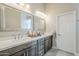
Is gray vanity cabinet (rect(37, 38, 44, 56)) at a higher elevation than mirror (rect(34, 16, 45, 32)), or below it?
below

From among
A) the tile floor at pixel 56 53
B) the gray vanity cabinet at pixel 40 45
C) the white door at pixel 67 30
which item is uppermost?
the white door at pixel 67 30

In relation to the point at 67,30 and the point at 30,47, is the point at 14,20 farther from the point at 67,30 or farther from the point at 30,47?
the point at 67,30

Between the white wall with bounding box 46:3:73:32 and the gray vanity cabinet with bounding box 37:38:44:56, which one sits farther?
the gray vanity cabinet with bounding box 37:38:44:56

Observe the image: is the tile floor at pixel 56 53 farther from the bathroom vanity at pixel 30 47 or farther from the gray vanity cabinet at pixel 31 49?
the gray vanity cabinet at pixel 31 49

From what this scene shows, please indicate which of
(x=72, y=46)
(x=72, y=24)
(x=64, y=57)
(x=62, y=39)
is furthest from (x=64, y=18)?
(x=64, y=57)

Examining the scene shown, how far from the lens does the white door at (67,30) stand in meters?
1.93

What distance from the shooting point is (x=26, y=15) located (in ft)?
7.36

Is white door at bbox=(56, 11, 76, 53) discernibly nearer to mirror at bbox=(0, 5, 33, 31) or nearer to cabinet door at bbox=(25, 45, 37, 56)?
cabinet door at bbox=(25, 45, 37, 56)

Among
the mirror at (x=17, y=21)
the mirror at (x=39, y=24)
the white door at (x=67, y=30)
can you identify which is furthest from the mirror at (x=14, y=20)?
the white door at (x=67, y=30)

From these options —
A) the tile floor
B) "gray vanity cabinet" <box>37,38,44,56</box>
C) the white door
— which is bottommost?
the tile floor

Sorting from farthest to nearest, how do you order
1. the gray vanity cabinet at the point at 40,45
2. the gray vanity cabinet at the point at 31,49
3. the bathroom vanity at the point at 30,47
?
the gray vanity cabinet at the point at 40,45
the gray vanity cabinet at the point at 31,49
the bathroom vanity at the point at 30,47

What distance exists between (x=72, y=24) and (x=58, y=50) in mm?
559

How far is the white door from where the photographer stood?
193 cm

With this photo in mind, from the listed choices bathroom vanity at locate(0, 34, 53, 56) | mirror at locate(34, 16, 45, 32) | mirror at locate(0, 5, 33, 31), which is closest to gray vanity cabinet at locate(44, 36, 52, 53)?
bathroom vanity at locate(0, 34, 53, 56)
